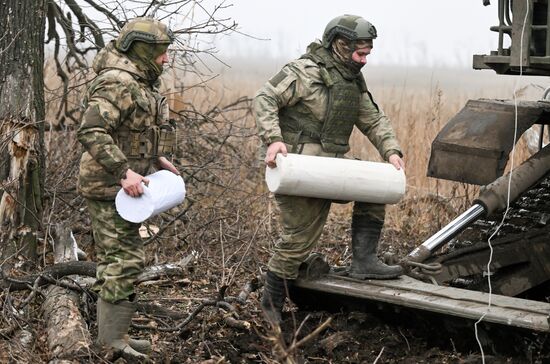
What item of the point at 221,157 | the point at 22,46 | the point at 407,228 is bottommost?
the point at 407,228

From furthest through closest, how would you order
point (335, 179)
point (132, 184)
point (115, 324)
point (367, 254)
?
point (367, 254) → point (335, 179) → point (115, 324) → point (132, 184)

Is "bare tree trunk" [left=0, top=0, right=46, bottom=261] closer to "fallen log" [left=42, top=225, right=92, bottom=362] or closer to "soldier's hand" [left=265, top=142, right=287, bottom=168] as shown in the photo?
"fallen log" [left=42, top=225, right=92, bottom=362]

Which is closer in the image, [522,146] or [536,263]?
[536,263]

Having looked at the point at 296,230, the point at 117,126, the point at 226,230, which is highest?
the point at 117,126

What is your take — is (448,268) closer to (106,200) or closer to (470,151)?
(470,151)

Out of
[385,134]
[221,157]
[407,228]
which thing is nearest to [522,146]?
[407,228]

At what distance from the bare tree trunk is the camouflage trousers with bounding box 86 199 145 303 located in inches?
60.1

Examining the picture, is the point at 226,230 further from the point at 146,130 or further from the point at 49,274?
the point at 146,130

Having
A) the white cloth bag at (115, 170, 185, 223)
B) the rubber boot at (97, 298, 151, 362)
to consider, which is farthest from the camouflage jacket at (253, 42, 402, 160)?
the rubber boot at (97, 298, 151, 362)

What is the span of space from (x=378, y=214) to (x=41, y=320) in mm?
2164

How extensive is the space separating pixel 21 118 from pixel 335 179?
7.87 feet

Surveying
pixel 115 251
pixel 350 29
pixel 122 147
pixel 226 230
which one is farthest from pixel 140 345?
pixel 226 230

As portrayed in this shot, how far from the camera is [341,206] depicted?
12.0 m

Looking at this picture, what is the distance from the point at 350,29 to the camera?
684 centimetres
